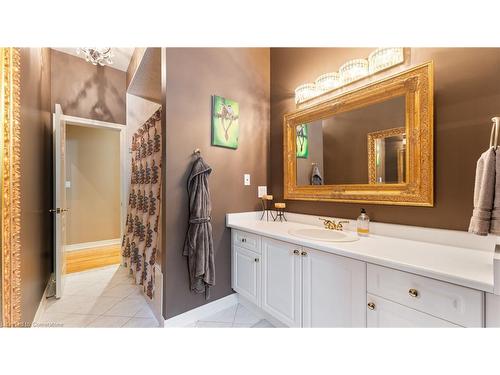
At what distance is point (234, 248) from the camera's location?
Answer: 187 cm

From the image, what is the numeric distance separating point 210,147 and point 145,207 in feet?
3.32

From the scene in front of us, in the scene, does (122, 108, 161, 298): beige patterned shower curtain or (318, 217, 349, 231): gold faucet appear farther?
(122, 108, 161, 298): beige patterned shower curtain

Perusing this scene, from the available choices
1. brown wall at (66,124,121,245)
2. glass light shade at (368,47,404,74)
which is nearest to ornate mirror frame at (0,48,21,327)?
glass light shade at (368,47,404,74)

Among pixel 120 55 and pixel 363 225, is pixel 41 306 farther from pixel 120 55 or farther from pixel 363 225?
pixel 120 55

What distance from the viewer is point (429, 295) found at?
83 centimetres

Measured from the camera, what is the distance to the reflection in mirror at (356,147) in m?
1.38

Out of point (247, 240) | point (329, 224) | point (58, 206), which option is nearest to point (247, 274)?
point (247, 240)

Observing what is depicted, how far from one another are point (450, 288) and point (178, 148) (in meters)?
1.75

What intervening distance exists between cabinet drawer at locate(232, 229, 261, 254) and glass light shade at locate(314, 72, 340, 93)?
142 centimetres

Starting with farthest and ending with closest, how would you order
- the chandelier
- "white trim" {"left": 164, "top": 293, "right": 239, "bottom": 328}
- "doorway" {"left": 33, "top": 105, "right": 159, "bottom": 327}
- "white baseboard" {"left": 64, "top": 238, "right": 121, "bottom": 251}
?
"white baseboard" {"left": 64, "top": 238, "right": 121, "bottom": 251} → the chandelier → "doorway" {"left": 33, "top": 105, "right": 159, "bottom": 327} → "white trim" {"left": 164, "top": 293, "right": 239, "bottom": 328}

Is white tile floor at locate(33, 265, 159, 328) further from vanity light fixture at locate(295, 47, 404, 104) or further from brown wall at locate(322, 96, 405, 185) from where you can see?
vanity light fixture at locate(295, 47, 404, 104)

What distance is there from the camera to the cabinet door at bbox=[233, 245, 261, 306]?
1.64 m

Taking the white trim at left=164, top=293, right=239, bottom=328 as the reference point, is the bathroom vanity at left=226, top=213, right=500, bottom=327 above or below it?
above
